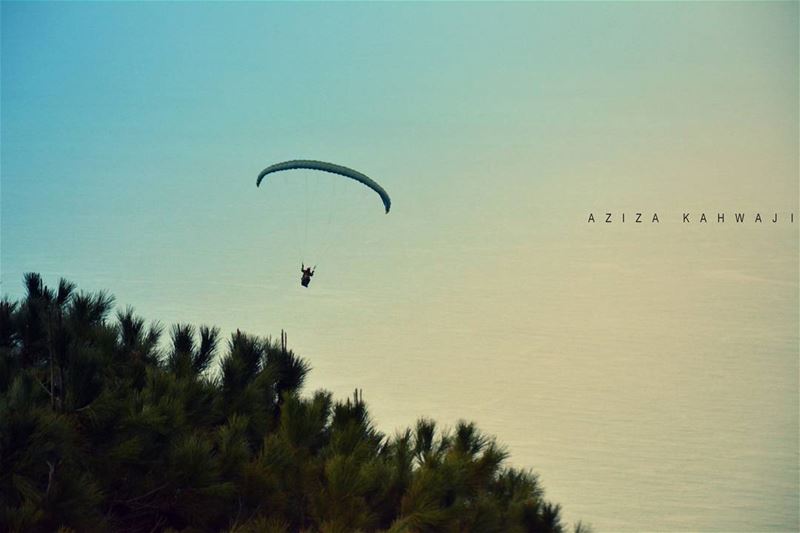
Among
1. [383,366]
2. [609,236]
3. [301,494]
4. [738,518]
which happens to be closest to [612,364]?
[383,366]

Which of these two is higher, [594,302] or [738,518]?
[594,302]

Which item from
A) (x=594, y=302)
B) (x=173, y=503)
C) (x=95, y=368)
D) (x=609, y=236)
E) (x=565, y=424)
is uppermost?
(x=609, y=236)

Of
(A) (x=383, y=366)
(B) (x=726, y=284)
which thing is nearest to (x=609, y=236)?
(B) (x=726, y=284)

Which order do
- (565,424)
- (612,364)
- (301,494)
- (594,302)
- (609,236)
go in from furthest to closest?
(609,236)
(594,302)
(612,364)
(565,424)
(301,494)

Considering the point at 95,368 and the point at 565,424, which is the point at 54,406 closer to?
the point at 95,368

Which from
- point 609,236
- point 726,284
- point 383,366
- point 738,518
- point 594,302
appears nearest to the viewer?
point 738,518

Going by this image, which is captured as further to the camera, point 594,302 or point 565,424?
point 594,302
